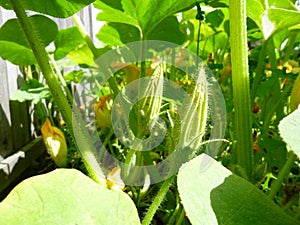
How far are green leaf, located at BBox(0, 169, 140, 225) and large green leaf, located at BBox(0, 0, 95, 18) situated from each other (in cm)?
33

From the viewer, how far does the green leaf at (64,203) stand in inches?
15.5

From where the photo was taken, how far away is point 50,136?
3.37 ft

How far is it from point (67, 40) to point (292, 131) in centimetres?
100

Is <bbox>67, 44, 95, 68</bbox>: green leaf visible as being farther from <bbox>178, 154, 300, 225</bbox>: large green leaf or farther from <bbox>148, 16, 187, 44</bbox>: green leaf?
<bbox>178, 154, 300, 225</bbox>: large green leaf

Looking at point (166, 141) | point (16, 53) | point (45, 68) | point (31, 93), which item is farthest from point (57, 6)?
point (31, 93)

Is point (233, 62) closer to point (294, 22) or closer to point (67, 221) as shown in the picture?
point (294, 22)

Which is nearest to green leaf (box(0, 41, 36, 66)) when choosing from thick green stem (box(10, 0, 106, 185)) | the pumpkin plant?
the pumpkin plant

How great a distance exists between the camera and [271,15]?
28.8 inches

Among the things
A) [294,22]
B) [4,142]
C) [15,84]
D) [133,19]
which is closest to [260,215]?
[294,22]

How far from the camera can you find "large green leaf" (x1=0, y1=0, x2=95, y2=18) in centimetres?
67

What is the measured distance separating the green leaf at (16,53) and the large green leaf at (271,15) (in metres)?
0.63

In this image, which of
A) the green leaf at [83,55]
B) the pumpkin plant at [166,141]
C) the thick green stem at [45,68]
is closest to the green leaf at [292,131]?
the pumpkin plant at [166,141]

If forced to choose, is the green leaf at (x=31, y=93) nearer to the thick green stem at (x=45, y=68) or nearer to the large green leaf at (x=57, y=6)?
the large green leaf at (x=57, y=6)

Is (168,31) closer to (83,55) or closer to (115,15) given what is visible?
(115,15)
